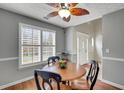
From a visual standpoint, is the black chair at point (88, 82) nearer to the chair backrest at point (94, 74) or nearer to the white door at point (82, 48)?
the chair backrest at point (94, 74)

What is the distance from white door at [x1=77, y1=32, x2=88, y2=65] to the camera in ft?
20.2

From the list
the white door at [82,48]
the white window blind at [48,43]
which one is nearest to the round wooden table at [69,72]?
the white window blind at [48,43]

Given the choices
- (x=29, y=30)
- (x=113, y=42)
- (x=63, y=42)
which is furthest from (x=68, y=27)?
(x=113, y=42)

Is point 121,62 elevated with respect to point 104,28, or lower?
lower

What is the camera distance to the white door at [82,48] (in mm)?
6168

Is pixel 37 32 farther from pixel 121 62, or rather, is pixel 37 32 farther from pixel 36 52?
pixel 121 62

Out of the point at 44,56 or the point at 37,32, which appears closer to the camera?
the point at 37,32

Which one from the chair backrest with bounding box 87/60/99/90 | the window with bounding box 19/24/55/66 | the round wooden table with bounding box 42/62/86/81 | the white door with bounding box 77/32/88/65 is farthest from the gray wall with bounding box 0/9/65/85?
the white door with bounding box 77/32/88/65

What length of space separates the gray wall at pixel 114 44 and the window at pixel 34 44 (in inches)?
86.6

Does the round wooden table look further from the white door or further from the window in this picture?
the white door

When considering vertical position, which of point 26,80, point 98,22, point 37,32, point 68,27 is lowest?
point 26,80

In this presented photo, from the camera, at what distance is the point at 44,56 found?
4.73 metres

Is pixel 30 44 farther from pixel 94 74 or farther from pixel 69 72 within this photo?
pixel 94 74

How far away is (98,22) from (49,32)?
12.6 feet
